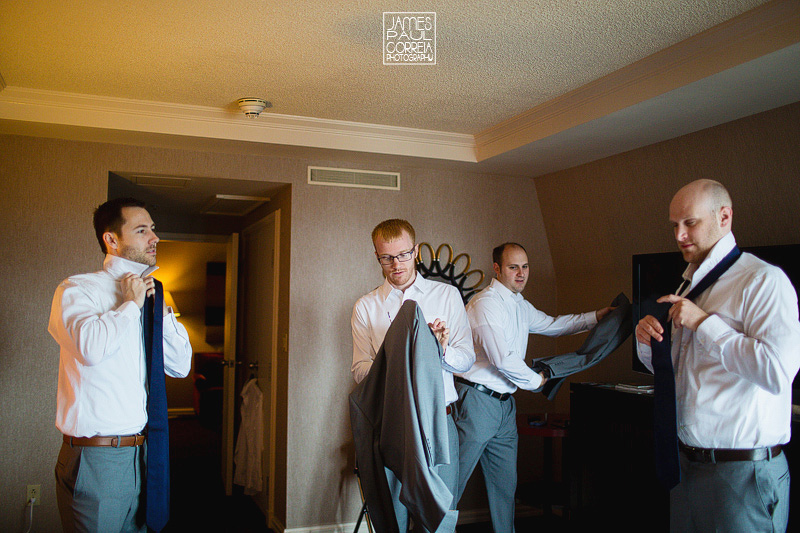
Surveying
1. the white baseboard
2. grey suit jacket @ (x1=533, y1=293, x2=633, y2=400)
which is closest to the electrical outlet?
the white baseboard

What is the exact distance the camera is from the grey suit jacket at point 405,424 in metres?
2.14

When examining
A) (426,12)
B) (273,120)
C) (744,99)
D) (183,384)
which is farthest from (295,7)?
(183,384)

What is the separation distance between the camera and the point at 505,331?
3.26 m

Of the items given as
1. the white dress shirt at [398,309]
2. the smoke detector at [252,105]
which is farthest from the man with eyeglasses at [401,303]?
the smoke detector at [252,105]

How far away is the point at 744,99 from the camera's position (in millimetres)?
2750

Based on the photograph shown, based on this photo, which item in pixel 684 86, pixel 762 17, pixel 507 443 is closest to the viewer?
pixel 762 17

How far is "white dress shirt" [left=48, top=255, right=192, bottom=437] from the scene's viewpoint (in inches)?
79.4

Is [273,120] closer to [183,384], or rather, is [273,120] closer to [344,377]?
[344,377]

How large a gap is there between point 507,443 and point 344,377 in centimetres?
124

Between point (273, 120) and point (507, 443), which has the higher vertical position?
point (273, 120)

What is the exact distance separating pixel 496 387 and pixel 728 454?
1.41m

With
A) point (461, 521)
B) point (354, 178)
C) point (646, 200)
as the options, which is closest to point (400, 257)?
point (354, 178)

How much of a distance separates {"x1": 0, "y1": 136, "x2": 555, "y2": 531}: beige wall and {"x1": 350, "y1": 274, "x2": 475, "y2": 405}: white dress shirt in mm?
1327

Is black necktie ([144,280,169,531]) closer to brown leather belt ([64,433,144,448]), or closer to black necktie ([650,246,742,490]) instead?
brown leather belt ([64,433,144,448])
